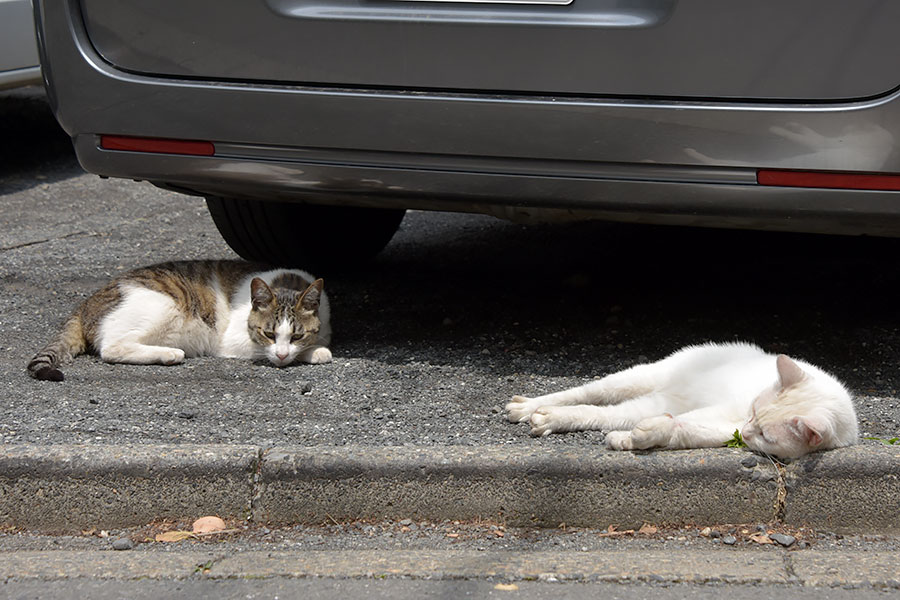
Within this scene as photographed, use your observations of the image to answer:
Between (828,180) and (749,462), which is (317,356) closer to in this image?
(749,462)

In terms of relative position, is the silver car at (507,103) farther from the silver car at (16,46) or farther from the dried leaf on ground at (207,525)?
the silver car at (16,46)

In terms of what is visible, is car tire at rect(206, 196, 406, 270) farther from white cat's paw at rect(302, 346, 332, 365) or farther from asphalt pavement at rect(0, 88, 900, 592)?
white cat's paw at rect(302, 346, 332, 365)

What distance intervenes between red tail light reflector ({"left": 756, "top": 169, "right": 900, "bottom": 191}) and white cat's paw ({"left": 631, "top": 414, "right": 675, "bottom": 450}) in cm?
81

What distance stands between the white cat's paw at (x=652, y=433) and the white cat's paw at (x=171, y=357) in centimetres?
189

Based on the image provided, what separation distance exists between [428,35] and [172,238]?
3.12m

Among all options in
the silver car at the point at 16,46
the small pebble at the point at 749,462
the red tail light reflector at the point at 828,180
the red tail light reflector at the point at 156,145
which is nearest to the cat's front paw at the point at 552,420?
the small pebble at the point at 749,462

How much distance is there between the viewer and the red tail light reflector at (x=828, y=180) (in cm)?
296

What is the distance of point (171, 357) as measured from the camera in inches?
152

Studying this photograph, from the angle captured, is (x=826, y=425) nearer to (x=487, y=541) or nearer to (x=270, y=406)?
(x=487, y=541)

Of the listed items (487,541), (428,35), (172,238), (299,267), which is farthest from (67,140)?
(487,541)

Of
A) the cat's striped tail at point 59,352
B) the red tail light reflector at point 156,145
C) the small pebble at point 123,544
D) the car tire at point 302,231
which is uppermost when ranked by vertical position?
the red tail light reflector at point 156,145

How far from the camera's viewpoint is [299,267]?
4.82m

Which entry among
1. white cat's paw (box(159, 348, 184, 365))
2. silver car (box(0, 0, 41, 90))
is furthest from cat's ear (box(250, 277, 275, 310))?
silver car (box(0, 0, 41, 90))

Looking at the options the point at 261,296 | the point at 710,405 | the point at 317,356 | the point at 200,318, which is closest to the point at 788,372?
the point at 710,405
